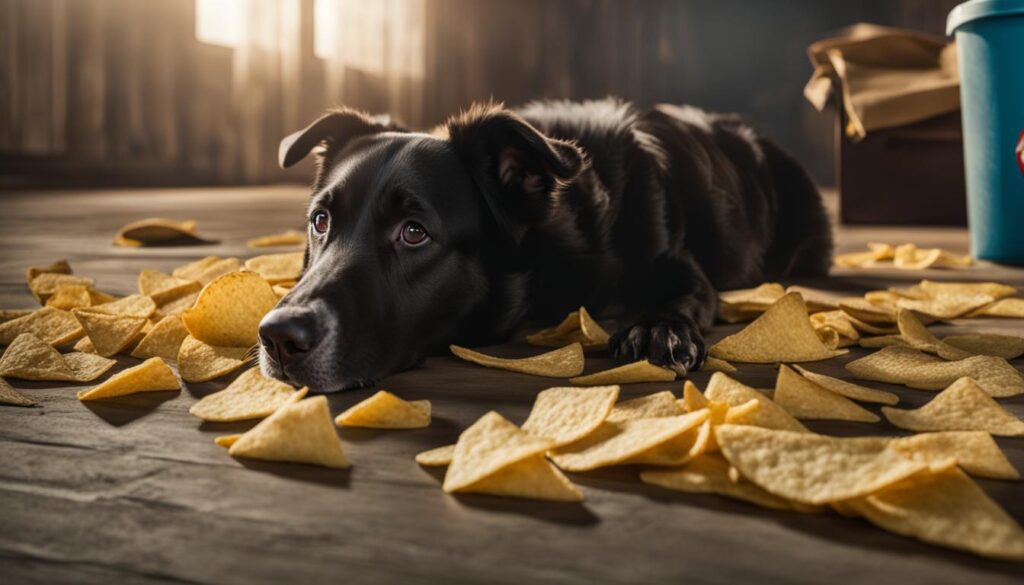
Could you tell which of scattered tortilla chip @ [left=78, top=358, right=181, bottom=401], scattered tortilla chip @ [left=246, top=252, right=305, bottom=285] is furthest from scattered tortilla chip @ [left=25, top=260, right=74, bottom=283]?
scattered tortilla chip @ [left=78, top=358, right=181, bottom=401]

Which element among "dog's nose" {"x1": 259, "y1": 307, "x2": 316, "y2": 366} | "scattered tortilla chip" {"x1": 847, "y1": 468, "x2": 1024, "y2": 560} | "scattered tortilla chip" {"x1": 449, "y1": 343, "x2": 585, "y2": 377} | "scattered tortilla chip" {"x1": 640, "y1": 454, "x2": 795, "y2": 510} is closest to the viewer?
"scattered tortilla chip" {"x1": 847, "y1": 468, "x2": 1024, "y2": 560}

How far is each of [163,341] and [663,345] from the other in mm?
899

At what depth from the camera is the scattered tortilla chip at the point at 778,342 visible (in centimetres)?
170

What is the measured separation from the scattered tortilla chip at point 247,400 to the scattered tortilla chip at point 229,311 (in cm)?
35

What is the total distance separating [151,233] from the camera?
3744 millimetres

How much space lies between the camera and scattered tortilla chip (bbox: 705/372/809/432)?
1175mm

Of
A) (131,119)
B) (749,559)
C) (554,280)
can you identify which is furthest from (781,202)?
(131,119)

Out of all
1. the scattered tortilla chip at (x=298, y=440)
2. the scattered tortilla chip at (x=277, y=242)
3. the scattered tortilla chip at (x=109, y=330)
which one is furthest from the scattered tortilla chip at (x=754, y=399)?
the scattered tortilla chip at (x=277, y=242)

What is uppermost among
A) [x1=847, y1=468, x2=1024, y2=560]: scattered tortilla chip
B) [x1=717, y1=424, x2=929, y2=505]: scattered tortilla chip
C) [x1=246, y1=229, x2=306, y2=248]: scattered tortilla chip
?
[x1=717, y1=424, x2=929, y2=505]: scattered tortilla chip

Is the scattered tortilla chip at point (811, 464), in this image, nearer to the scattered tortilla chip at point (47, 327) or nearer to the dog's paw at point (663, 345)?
the dog's paw at point (663, 345)

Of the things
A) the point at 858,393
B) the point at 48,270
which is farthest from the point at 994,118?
the point at 48,270

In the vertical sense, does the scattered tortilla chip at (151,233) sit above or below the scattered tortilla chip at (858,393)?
below

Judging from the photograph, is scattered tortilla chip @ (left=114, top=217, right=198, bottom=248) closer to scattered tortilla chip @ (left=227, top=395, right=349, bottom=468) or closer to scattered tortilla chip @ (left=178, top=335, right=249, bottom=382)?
scattered tortilla chip @ (left=178, top=335, right=249, bottom=382)

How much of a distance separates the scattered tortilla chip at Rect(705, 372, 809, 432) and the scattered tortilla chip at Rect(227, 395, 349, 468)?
48 cm
